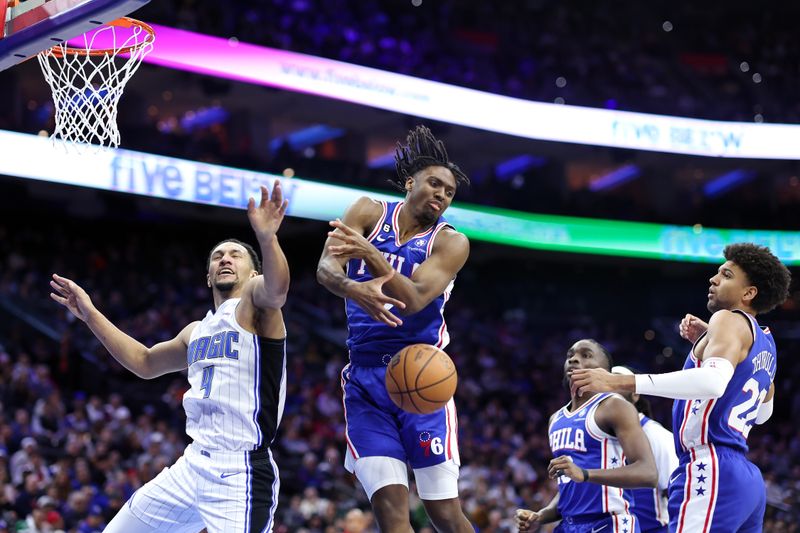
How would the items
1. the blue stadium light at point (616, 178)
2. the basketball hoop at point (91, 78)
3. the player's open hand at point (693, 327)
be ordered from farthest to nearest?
the blue stadium light at point (616, 178), the basketball hoop at point (91, 78), the player's open hand at point (693, 327)

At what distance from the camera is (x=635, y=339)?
82.4ft

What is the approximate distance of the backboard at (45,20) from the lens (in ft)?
14.6

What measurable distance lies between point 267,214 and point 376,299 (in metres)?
0.60

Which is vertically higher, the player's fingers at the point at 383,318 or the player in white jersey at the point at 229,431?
the player's fingers at the point at 383,318

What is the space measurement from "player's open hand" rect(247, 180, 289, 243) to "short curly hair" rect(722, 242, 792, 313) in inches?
87.3

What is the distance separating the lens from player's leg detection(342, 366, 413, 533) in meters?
4.62

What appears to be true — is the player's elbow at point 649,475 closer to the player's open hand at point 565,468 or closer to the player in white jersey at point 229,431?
the player's open hand at point 565,468

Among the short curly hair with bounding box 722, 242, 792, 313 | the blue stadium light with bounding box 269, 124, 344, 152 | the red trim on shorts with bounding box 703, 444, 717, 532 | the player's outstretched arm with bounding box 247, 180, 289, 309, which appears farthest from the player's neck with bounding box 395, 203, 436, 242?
Answer: the blue stadium light with bounding box 269, 124, 344, 152

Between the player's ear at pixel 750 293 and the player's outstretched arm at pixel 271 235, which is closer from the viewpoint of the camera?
the player's outstretched arm at pixel 271 235

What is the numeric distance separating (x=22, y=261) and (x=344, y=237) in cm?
1447

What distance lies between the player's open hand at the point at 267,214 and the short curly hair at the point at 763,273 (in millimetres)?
2218

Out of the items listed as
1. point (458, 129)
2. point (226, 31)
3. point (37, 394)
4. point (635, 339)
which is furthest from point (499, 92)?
point (37, 394)

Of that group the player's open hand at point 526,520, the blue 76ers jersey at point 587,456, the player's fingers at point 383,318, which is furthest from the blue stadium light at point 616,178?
the player's fingers at point 383,318

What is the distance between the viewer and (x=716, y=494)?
4586 millimetres
